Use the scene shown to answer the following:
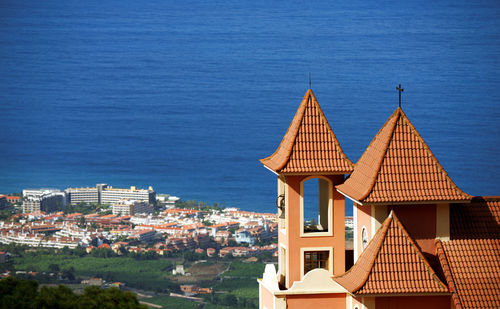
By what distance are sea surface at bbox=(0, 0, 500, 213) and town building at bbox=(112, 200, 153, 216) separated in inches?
547

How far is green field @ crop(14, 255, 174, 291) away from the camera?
6931 cm

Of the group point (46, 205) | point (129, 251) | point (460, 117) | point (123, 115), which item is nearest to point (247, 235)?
point (129, 251)

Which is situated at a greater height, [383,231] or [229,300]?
[383,231]

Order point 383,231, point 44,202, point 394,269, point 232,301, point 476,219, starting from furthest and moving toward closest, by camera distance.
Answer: point 44,202 < point 232,301 < point 476,219 < point 383,231 < point 394,269

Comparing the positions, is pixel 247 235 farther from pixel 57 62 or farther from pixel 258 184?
pixel 57 62

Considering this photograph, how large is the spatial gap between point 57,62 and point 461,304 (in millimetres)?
138294

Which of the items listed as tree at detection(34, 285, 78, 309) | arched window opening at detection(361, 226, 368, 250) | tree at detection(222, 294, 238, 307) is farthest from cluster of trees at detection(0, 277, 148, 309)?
tree at detection(222, 294, 238, 307)

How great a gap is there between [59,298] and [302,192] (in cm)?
427

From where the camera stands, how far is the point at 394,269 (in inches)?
500

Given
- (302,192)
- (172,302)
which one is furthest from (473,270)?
(172,302)

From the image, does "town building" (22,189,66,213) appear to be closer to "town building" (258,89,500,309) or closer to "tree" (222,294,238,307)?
"tree" (222,294,238,307)

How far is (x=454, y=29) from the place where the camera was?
13112 cm

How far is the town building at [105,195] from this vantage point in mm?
100575

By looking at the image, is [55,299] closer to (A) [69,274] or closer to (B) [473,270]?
(B) [473,270]
